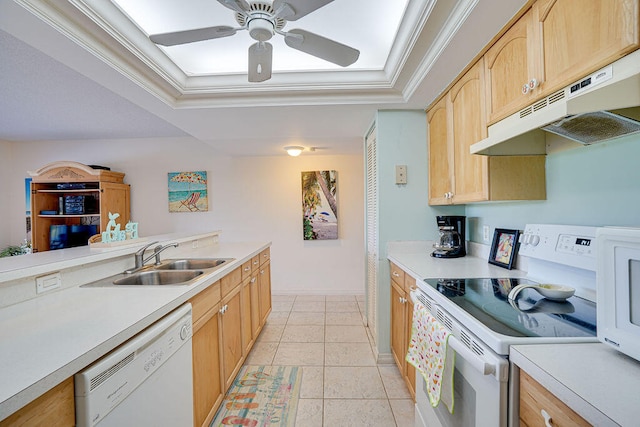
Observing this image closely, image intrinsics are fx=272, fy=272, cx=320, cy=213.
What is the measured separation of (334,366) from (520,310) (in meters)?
1.58

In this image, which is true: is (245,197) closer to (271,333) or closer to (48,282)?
(271,333)

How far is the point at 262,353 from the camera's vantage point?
7.91 ft

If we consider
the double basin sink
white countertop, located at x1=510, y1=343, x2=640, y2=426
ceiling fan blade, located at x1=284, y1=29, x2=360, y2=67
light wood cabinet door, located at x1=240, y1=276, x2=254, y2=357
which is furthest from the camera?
light wood cabinet door, located at x1=240, y1=276, x2=254, y2=357

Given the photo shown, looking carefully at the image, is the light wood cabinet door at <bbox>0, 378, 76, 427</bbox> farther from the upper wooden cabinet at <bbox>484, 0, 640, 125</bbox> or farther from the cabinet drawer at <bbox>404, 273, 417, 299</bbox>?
the upper wooden cabinet at <bbox>484, 0, 640, 125</bbox>

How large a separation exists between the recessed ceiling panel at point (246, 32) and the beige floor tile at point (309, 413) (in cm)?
220

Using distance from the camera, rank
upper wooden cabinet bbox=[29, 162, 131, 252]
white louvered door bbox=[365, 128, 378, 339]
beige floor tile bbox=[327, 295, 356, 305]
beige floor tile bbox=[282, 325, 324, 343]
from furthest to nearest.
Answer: beige floor tile bbox=[327, 295, 356, 305] < upper wooden cabinet bbox=[29, 162, 131, 252] < beige floor tile bbox=[282, 325, 324, 343] < white louvered door bbox=[365, 128, 378, 339]

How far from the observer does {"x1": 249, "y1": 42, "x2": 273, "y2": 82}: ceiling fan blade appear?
4.40ft

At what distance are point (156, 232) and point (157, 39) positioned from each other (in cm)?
351

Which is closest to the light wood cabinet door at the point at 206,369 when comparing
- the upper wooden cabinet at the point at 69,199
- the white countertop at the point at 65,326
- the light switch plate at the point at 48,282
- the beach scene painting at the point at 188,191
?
the white countertop at the point at 65,326

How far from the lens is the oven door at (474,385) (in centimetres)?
78

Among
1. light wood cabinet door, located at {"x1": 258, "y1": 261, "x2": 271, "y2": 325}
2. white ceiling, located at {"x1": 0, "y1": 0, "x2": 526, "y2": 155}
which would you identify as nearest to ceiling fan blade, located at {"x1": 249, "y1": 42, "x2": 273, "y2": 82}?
white ceiling, located at {"x1": 0, "y1": 0, "x2": 526, "y2": 155}

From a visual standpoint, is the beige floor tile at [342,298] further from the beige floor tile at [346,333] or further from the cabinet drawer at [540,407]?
the cabinet drawer at [540,407]

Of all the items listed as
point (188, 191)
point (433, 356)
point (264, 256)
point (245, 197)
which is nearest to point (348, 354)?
point (264, 256)

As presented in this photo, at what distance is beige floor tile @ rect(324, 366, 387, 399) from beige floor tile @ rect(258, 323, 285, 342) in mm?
731
